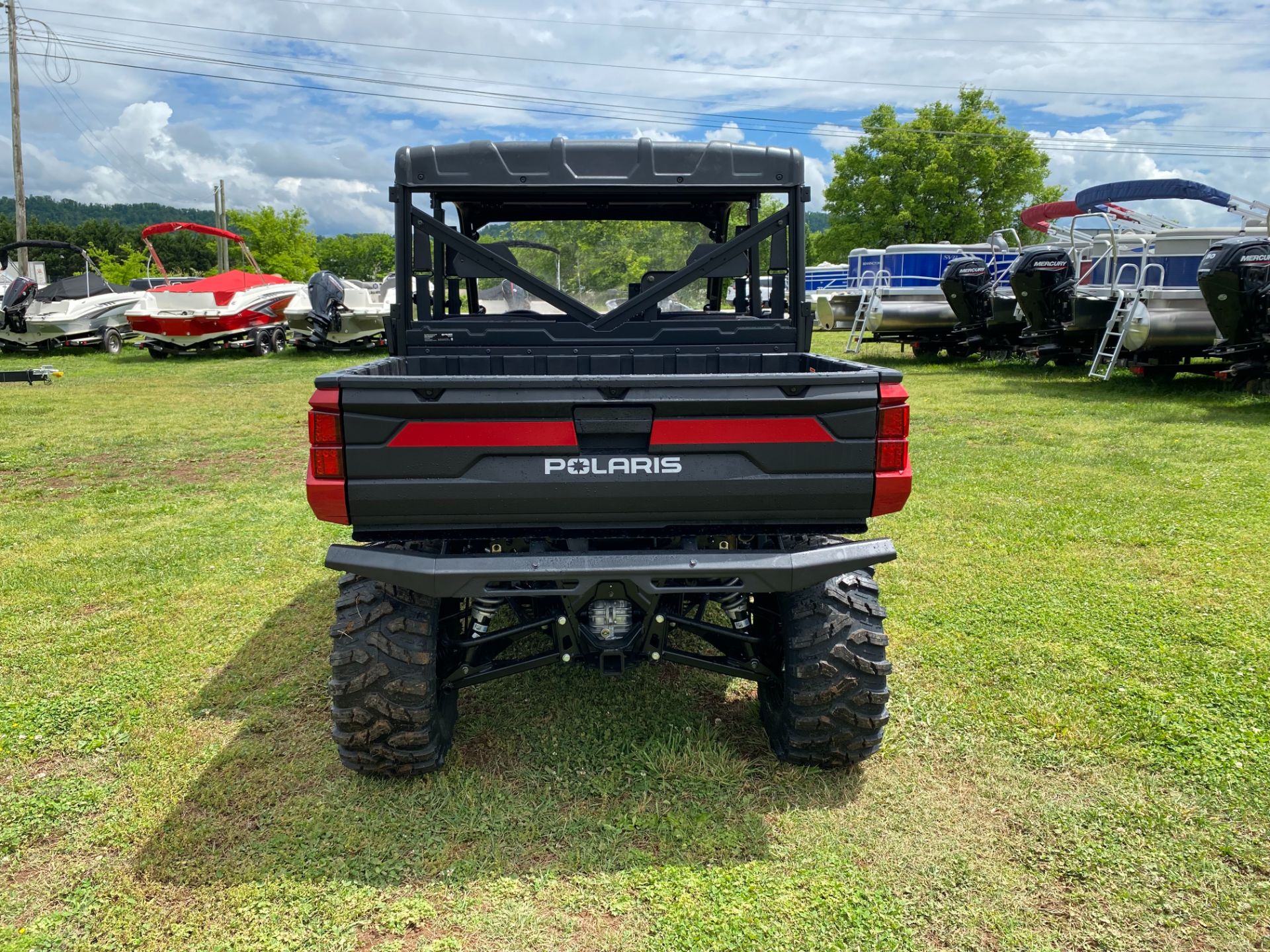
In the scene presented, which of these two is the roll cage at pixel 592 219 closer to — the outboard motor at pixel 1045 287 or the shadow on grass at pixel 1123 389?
the shadow on grass at pixel 1123 389

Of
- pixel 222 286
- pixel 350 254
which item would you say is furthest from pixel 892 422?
pixel 350 254

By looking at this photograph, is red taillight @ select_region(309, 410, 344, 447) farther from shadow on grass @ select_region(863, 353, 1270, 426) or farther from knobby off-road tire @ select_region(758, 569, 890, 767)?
shadow on grass @ select_region(863, 353, 1270, 426)

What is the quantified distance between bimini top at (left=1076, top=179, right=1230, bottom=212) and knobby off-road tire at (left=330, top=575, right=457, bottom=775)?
1288 centimetres

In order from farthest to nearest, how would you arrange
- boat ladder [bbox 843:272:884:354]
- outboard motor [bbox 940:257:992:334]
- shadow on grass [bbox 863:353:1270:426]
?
1. boat ladder [bbox 843:272:884:354]
2. outboard motor [bbox 940:257:992:334]
3. shadow on grass [bbox 863:353:1270:426]

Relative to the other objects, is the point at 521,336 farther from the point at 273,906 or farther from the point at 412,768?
the point at 273,906

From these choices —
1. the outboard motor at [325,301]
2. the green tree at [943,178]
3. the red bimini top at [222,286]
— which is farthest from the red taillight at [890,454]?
the green tree at [943,178]

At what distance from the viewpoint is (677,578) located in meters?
2.80

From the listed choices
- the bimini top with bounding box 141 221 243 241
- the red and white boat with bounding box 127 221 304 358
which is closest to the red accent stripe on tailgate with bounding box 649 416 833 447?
the red and white boat with bounding box 127 221 304 358

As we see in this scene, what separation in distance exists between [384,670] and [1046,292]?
13018mm

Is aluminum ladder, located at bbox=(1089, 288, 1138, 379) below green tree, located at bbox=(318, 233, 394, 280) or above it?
below

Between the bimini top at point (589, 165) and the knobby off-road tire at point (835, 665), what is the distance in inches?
66.4

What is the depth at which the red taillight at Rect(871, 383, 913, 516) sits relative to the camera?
271cm

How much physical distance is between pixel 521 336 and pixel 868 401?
1701mm

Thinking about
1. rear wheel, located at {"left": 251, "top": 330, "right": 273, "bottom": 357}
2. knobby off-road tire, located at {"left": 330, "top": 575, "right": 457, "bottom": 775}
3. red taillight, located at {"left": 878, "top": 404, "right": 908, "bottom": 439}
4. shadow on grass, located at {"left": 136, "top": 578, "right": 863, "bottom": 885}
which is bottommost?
shadow on grass, located at {"left": 136, "top": 578, "right": 863, "bottom": 885}
